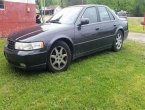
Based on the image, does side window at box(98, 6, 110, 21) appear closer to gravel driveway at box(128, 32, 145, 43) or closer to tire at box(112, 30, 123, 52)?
tire at box(112, 30, 123, 52)

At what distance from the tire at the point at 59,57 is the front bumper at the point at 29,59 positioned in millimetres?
199

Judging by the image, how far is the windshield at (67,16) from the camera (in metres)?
7.24

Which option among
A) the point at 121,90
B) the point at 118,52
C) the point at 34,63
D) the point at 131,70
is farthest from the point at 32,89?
the point at 118,52

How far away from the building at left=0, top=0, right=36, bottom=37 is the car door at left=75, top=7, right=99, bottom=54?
17.1ft

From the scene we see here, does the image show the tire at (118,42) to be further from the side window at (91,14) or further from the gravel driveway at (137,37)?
the gravel driveway at (137,37)

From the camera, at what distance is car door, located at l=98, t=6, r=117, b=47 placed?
7.94 meters

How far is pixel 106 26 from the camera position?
811cm

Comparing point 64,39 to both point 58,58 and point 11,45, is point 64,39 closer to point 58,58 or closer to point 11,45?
point 58,58

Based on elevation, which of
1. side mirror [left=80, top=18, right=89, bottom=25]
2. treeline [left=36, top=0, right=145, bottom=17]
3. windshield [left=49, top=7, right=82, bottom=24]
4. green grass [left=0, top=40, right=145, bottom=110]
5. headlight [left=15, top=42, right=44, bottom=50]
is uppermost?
treeline [left=36, top=0, right=145, bottom=17]

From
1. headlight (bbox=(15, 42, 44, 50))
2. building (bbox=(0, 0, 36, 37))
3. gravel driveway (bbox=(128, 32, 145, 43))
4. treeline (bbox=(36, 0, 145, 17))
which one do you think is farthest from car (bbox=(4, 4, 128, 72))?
treeline (bbox=(36, 0, 145, 17))

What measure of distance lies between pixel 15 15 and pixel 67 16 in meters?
5.33

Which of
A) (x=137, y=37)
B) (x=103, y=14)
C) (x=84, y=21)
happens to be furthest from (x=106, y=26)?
(x=137, y=37)

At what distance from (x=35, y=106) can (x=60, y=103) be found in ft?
1.53

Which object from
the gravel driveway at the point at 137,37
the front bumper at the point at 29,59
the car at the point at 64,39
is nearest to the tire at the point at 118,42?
the car at the point at 64,39
